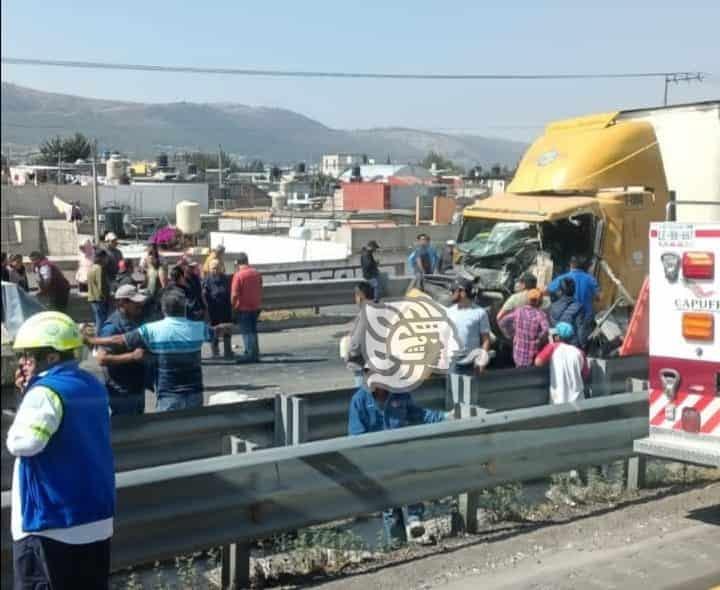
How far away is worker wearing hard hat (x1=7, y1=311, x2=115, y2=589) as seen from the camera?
4094 mm

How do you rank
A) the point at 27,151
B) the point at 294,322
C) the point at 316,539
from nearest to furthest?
the point at 27,151, the point at 316,539, the point at 294,322

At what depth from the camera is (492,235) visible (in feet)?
47.6

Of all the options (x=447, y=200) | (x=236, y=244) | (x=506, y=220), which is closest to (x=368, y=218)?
(x=447, y=200)

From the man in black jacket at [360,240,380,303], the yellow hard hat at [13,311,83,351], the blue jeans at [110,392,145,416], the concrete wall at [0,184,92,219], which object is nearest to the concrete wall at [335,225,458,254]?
the concrete wall at [0,184,92,219]

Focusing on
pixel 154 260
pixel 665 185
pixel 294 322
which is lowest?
pixel 294 322

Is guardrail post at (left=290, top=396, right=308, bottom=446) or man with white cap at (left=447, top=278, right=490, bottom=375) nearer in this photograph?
guardrail post at (left=290, top=396, right=308, bottom=446)

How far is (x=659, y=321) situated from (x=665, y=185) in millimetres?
6981

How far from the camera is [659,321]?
7.72 m

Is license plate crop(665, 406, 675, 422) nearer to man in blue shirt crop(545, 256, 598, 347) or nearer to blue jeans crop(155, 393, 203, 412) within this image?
blue jeans crop(155, 393, 203, 412)

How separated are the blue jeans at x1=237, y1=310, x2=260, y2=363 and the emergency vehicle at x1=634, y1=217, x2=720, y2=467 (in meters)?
8.11

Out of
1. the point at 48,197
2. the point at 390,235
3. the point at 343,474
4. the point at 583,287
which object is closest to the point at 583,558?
the point at 343,474

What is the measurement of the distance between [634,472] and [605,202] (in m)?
6.04

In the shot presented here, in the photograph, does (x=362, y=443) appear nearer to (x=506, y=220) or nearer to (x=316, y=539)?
(x=316, y=539)

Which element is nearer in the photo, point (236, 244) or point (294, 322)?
point (294, 322)
